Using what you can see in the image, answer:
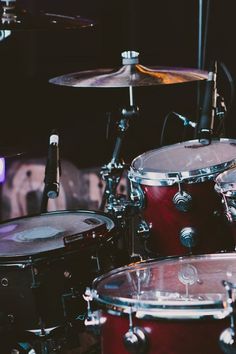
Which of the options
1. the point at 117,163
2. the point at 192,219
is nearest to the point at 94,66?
the point at 117,163

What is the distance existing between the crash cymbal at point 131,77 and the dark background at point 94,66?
114 centimetres

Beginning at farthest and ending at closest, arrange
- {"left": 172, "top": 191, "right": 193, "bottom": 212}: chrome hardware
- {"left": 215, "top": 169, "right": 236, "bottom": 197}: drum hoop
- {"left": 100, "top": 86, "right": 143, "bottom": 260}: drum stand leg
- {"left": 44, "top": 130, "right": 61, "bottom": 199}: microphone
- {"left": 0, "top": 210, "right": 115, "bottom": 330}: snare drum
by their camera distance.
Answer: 1. {"left": 100, "top": 86, "right": 143, "bottom": 260}: drum stand leg
2. {"left": 172, "top": 191, "right": 193, "bottom": 212}: chrome hardware
3. {"left": 44, "top": 130, "right": 61, "bottom": 199}: microphone
4. {"left": 0, "top": 210, "right": 115, "bottom": 330}: snare drum
5. {"left": 215, "top": 169, "right": 236, "bottom": 197}: drum hoop

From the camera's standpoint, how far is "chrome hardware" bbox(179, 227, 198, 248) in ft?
8.68

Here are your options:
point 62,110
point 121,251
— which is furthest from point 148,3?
point 121,251

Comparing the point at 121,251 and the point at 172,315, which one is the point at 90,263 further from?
the point at 172,315

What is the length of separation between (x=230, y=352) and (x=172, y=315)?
152mm

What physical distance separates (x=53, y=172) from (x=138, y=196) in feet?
1.26

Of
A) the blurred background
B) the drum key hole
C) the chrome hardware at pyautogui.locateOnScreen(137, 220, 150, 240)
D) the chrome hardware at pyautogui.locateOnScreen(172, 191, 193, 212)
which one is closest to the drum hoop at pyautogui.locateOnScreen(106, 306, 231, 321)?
the drum key hole

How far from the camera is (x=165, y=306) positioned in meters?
1.80

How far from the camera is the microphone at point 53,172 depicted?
2.48 m

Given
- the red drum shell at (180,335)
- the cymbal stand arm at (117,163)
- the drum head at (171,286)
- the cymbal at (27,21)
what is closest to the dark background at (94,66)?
the cymbal stand arm at (117,163)

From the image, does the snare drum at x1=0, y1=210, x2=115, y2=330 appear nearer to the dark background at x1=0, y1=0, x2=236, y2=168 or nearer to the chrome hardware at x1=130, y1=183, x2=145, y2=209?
the chrome hardware at x1=130, y1=183, x2=145, y2=209

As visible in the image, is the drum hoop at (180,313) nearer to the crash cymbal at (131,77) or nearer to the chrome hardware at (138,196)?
the chrome hardware at (138,196)

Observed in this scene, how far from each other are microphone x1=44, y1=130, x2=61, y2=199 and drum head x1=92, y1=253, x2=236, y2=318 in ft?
1.51
